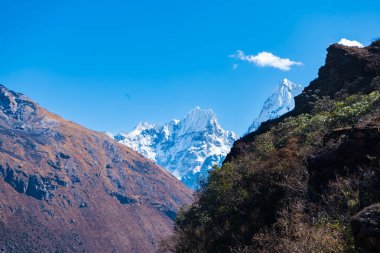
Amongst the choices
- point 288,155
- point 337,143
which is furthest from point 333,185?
point 288,155

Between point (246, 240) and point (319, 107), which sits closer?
point (246, 240)

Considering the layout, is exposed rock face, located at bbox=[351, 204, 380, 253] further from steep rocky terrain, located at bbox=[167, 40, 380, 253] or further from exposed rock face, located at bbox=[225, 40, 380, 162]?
exposed rock face, located at bbox=[225, 40, 380, 162]

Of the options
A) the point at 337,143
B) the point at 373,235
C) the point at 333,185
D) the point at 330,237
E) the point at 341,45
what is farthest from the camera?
the point at 341,45

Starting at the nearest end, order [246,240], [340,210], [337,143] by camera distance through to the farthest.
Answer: [340,210], [337,143], [246,240]

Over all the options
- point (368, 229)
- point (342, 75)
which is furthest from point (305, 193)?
point (342, 75)

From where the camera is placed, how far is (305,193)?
91.1 ft

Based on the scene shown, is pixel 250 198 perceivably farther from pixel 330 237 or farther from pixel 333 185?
pixel 330 237

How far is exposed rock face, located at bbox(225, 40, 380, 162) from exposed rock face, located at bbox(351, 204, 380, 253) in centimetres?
4172

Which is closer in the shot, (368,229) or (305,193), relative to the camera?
(368,229)

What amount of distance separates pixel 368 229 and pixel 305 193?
1427cm

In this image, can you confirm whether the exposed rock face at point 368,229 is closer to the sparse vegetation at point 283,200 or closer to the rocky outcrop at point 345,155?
the sparse vegetation at point 283,200

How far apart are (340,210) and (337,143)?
22.6ft

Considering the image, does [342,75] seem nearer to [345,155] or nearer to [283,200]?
[283,200]

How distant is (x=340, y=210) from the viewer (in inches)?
862
